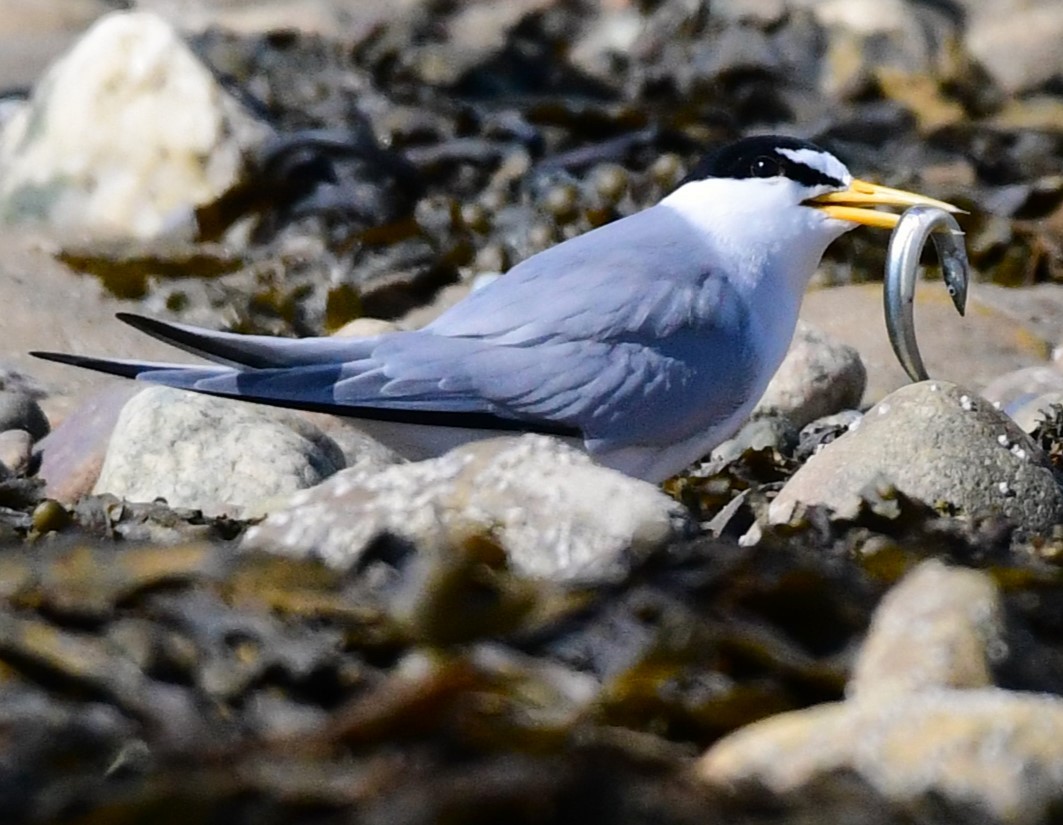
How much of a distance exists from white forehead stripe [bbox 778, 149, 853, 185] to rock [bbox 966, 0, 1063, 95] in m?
6.66

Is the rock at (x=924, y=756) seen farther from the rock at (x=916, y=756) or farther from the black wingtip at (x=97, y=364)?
the black wingtip at (x=97, y=364)

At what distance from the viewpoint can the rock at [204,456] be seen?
4.47 m

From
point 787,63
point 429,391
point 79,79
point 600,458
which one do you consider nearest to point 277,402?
point 429,391

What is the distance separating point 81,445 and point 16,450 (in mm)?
236

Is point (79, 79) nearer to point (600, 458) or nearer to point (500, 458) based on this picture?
point (600, 458)

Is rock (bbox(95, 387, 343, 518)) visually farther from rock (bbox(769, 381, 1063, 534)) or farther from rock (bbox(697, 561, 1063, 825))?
rock (bbox(697, 561, 1063, 825))

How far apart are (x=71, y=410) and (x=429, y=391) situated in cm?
150

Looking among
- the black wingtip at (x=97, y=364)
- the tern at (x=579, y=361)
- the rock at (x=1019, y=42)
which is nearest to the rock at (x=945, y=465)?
the tern at (x=579, y=361)

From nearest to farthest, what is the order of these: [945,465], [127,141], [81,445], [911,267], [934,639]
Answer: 1. [934,639]
2. [945,465]
3. [81,445]
4. [911,267]
5. [127,141]

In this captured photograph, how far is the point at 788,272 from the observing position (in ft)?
16.4

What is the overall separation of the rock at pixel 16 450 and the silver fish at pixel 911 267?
7.51 ft

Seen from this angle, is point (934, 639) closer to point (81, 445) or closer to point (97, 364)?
point (97, 364)

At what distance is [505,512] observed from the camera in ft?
10.9

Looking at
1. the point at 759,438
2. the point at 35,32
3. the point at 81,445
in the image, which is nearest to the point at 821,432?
the point at 759,438
